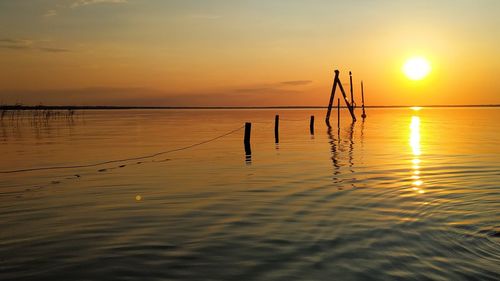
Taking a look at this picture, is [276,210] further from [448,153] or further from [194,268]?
[448,153]

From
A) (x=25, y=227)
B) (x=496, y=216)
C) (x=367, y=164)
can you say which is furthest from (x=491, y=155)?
(x=25, y=227)

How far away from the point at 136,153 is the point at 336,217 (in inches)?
759

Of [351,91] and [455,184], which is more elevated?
[351,91]

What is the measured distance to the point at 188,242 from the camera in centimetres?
929

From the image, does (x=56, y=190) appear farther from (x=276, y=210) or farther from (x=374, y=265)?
(x=374, y=265)

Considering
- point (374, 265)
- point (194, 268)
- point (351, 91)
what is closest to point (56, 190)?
point (194, 268)

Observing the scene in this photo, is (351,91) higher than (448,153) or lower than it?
higher

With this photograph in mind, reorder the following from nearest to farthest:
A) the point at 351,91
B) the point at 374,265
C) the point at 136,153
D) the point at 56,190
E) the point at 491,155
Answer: the point at 374,265 → the point at 56,190 → the point at 491,155 → the point at 136,153 → the point at 351,91

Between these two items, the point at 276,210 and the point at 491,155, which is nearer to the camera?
the point at 276,210

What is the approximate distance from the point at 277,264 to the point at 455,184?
1074cm

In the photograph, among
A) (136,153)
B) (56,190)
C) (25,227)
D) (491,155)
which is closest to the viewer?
(25,227)

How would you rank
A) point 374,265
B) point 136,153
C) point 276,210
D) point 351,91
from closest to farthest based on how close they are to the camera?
point 374,265 → point 276,210 → point 136,153 → point 351,91

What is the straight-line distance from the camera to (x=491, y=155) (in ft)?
83.8

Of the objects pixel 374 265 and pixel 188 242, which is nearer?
pixel 374 265
